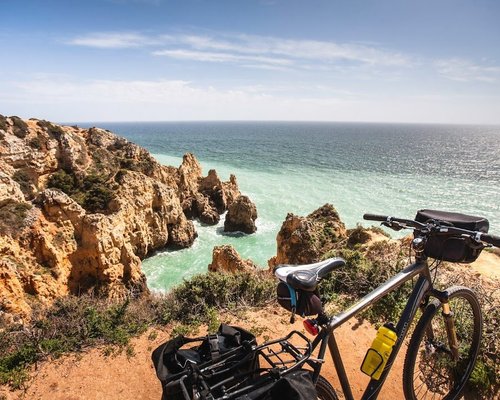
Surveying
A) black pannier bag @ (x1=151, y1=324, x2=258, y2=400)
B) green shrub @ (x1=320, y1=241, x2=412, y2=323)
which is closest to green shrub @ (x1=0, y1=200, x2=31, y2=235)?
green shrub @ (x1=320, y1=241, x2=412, y2=323)

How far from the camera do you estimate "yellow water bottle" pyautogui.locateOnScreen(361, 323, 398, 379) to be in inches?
110

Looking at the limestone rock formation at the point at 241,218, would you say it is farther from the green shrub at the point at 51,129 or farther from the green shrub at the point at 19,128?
the green shrub at the point at 19,128

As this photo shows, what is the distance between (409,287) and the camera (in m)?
6.04

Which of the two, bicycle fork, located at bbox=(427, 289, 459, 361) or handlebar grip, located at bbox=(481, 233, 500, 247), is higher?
handlebar grip, located at bbox=(481, 233, 500, 247)

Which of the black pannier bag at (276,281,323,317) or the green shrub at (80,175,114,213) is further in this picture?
the green shrub at (80,175,114,213)

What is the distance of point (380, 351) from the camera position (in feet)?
9.22

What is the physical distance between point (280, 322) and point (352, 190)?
42.8 m

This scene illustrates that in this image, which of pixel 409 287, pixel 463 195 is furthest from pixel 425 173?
pixel 409 287

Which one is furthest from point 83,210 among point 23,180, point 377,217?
point 377,217

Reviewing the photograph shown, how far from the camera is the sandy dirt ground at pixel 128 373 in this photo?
4.28 m

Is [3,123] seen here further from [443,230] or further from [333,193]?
[333,193]

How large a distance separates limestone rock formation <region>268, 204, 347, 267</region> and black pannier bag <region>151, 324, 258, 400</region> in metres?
12.3

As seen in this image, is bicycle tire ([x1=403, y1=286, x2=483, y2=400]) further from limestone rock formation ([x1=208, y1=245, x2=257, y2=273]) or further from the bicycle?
limestone rock formation ([x1=208, y1=245, x2=257, y2=273])

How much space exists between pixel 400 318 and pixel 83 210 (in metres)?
Answer: 16.1
